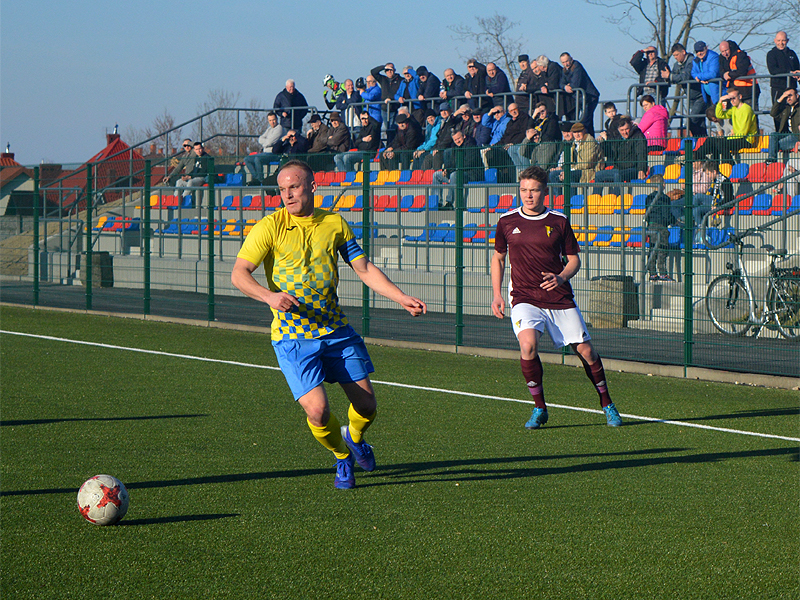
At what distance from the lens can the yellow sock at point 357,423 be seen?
20.2 feet

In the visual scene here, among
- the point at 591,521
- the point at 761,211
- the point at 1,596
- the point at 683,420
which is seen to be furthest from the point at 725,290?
the point at 1,596

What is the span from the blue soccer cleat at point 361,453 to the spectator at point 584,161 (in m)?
7.19

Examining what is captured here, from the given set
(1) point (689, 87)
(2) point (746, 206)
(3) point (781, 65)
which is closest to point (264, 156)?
(1) point (689, 87)

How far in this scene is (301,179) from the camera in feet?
19.1

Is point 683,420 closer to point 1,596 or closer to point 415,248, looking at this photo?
point 1,596

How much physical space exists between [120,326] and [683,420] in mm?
10042

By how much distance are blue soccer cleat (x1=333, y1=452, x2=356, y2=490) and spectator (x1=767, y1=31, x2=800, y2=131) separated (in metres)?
14.8

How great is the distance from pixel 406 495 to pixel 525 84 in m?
16.1

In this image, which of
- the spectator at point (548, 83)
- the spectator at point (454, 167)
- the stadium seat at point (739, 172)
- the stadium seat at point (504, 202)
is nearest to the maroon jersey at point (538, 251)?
the spectator at point (454, 167)

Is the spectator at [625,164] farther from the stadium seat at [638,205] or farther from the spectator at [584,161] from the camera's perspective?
the stadium seat at [638,205]

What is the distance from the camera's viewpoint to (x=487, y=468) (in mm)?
6648

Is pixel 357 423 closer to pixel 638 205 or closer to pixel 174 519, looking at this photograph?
pixel 174 519

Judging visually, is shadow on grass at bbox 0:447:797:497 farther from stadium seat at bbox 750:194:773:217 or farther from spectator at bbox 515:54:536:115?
spectator at bbox 515:54:536:115

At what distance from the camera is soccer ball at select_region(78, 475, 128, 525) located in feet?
16.9
